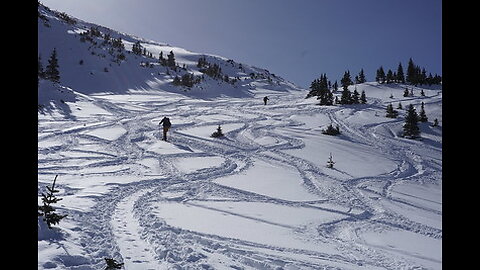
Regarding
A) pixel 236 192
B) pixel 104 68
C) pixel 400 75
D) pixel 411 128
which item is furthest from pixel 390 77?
pixel 236 192

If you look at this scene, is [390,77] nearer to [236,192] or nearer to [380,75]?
[380,75]

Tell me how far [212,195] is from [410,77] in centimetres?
6221

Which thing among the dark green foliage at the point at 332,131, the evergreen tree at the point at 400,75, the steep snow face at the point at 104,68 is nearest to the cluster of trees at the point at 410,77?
the evergreen tree at the point at 400,75

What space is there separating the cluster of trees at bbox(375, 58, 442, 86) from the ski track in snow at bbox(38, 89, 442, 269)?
4097cm

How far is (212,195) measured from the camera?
10.2 meters

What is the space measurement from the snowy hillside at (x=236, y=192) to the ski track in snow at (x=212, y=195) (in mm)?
39

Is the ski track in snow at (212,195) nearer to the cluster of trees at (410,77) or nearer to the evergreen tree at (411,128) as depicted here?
the evergreen tree at (411,128)

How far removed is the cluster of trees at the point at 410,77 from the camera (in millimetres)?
58406

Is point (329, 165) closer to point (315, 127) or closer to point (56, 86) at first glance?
point (315, 127)

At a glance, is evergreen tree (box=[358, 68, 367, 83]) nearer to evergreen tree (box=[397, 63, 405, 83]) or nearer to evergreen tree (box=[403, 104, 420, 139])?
evergreen tree (box=[397, 63, 405, 83])

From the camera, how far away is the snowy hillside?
6.25 meters

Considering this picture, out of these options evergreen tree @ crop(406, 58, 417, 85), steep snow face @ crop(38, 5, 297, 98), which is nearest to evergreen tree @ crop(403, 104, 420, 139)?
steep snow face @ crop(38, 5, 297, 98)
